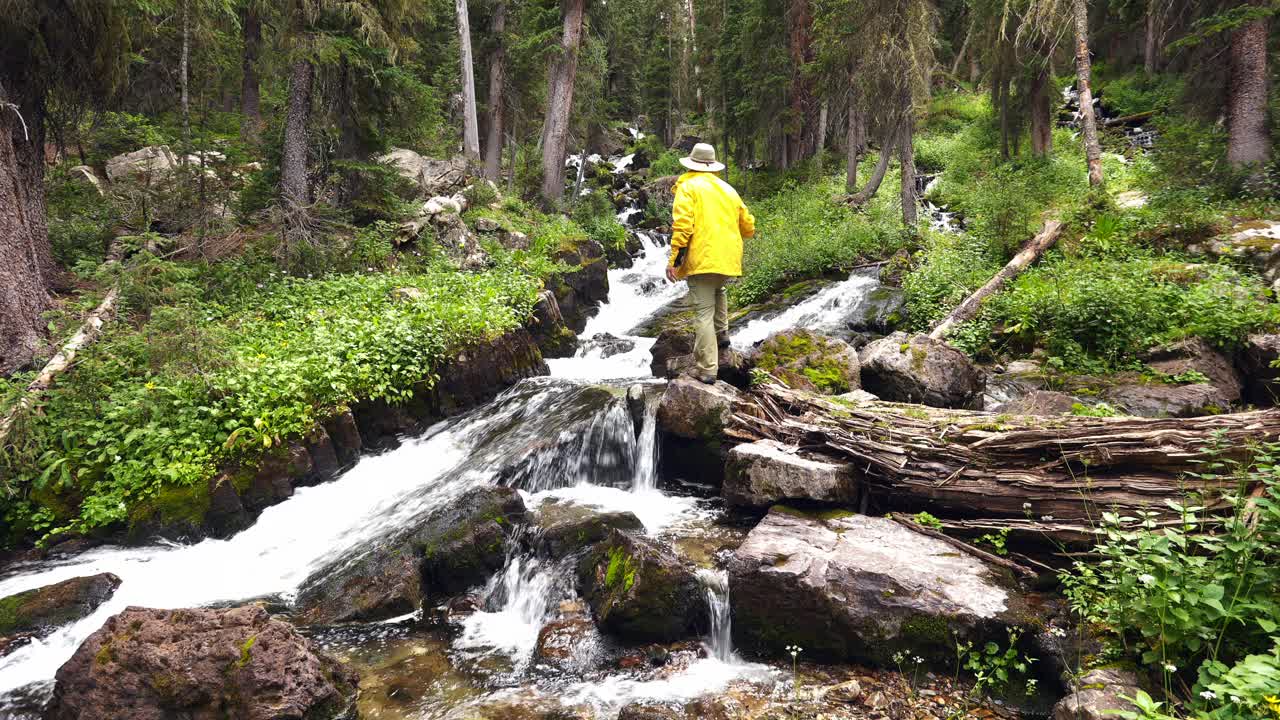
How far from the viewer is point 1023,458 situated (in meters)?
4.87

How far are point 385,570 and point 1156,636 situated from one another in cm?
596

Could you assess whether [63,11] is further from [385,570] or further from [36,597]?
[385,570]

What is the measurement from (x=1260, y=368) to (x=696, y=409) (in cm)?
692

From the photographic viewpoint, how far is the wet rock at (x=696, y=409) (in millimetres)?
7406

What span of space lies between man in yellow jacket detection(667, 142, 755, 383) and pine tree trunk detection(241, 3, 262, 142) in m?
17.2

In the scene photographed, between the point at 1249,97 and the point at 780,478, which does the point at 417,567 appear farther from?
the point at 1249,97

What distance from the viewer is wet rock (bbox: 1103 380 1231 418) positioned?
6.82 m

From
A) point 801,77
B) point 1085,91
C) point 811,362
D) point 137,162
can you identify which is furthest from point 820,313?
point 137,162

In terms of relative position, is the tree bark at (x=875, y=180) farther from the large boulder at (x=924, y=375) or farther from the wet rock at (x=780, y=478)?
the wet rock at (x=780, y=478)

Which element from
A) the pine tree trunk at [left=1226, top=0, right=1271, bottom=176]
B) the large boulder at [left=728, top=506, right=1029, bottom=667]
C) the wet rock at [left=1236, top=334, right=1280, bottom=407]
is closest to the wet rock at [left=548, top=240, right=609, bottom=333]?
the large boulder at [left=728, top=506, right=1029, bottom=667]

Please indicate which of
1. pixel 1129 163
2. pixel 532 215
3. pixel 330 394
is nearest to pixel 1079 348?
pixel 330 394

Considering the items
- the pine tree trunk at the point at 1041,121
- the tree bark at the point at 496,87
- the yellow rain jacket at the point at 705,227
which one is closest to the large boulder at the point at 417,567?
the yellow rain jacket at the point at 705,227

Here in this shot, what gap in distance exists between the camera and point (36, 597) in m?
5.36

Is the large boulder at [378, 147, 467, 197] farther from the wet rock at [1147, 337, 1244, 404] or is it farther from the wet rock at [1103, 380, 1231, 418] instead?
the wet rock at [1147, 337, 1244, 404]
